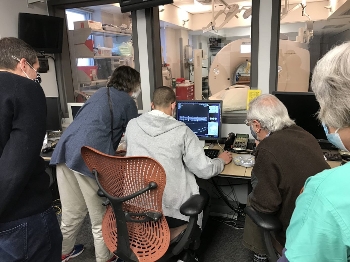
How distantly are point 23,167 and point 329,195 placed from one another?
996mm

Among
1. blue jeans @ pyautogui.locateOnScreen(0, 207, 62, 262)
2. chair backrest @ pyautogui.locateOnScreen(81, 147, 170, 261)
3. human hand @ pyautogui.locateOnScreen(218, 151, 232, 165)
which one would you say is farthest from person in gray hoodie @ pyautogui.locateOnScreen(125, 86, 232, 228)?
blue jeans @ pyautogui.locateOnScreen(0, 207, 62, 262)

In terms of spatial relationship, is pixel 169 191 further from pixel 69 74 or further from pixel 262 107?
pixel 69 74

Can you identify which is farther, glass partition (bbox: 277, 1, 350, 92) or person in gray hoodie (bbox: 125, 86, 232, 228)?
glass partition (bbox: 277, 1, 350, 92)

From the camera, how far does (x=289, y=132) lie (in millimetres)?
1434

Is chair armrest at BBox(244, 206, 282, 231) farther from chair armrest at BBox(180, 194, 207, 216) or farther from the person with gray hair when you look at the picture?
the person with gray hair

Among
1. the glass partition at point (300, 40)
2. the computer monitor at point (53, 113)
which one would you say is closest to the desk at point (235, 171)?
the glass partition at point (300, 40)

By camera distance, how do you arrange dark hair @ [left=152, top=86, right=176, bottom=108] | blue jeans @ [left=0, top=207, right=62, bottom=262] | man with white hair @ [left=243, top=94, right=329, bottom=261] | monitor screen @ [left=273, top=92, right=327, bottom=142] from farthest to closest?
monitor screen @ [left=273, top=92, right=327, bottom=142]
dark hair @ [left=152, top=86, right=176, bottom=108]
man with white hair @ [left=243, top=94, right=329, bottom=261]
blue jeans @ [left=0, top=207, right=62, bottom=262]

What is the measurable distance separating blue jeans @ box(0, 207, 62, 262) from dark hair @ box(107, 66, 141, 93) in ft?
3.32

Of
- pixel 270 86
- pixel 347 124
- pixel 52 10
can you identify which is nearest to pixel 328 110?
pixel 347 124

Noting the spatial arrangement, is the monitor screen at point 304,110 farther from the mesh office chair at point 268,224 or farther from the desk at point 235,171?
the mesh office chair at point 268,224

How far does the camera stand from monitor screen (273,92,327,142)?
6.85 ft

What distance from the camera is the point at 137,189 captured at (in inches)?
54.4

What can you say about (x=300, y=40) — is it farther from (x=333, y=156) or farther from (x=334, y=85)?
(x=334, y=85)

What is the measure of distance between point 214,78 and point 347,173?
101 inches
